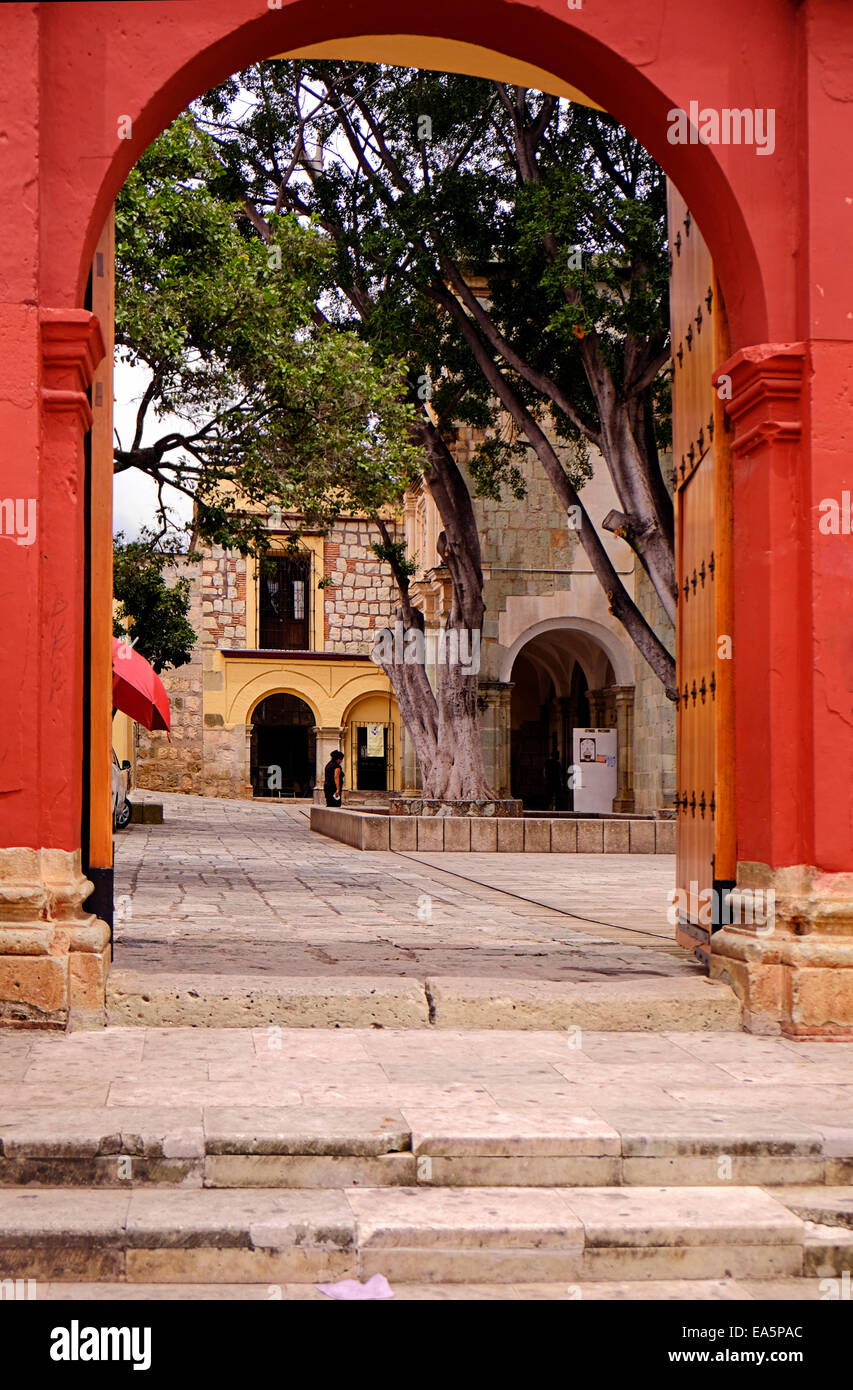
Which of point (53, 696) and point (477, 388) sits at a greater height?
point (477, 388)

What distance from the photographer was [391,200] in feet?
57.5

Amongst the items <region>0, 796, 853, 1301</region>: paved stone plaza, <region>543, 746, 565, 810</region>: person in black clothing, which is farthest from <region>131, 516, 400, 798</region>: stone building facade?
<region>0, 796, 853, 1301</region>: paved stone plaza

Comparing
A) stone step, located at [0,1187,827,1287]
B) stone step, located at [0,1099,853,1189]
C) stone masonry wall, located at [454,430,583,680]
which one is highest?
stone masonry wall, located at [454,430,583,680]

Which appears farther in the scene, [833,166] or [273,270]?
[273,270]

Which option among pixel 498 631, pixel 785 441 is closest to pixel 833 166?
pixel 785 441

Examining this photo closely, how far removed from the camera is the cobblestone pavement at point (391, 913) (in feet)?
19.9

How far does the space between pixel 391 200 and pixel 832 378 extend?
1330 cm

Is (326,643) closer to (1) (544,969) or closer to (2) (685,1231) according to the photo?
(1) (544,969)

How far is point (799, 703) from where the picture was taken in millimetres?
5469

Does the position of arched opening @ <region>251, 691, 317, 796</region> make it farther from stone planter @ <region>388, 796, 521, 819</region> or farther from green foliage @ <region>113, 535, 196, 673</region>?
stone planter @ <region>388, 796, 521, 819</region>

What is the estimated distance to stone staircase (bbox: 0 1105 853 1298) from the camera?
3.14m

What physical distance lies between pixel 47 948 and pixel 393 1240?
2285 millimetres

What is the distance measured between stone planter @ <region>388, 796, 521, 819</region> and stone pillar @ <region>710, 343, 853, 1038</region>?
12.7 meters

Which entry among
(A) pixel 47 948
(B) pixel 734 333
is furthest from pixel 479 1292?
(B) pixel 734 333
